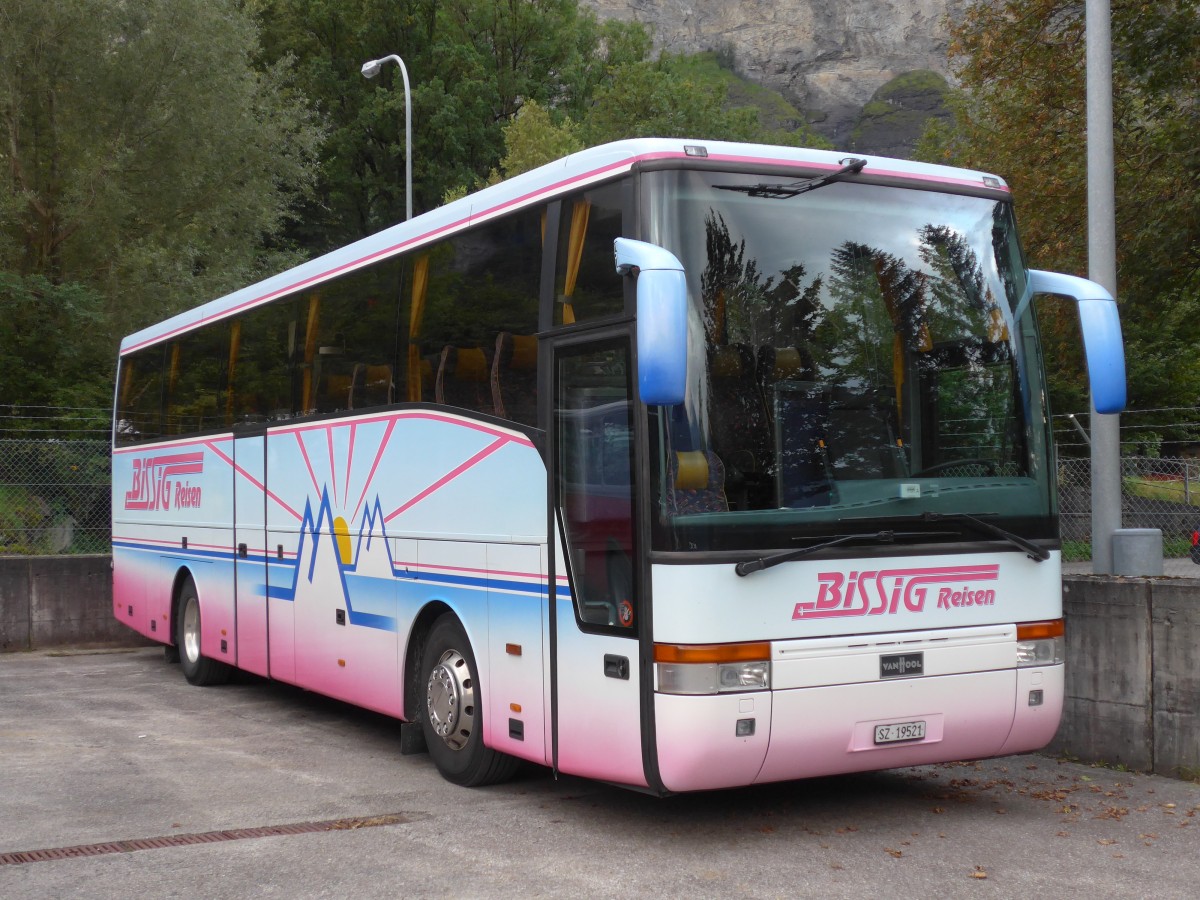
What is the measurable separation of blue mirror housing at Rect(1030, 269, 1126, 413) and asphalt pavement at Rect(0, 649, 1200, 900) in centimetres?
221

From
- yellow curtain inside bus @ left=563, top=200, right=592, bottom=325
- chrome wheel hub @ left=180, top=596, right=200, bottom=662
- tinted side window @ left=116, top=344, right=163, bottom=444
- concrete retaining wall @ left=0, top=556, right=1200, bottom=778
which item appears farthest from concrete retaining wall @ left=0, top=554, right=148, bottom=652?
concrete retaining wall @ left=0, top=556, right=1200, bottom=778

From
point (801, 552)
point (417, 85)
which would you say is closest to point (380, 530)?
point (801, 552)

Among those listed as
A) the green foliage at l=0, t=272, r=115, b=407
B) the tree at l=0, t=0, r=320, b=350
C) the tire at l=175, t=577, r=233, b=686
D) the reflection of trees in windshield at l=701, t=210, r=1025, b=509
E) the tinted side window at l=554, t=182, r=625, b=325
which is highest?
the tree at l=0, t=0, r=320, b=350

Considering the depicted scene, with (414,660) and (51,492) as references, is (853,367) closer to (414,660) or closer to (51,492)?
(414,660)

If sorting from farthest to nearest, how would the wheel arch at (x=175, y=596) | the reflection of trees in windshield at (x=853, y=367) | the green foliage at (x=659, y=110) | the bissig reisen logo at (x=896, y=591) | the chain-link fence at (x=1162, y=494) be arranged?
1. the green foliage at (x=659, y=110)
2. the chain-link fence at (x=1162, y=494)
3. the wheel arch at (x=175, y=596)
4. the bissig reisen logo at (x=896, y=591)
5. the reflection of trees in windshield at (x=853, y=367)

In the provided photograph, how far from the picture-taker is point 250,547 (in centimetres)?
1227

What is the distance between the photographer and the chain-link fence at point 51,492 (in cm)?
1741

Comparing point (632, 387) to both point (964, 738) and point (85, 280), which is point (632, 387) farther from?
point (85, 280)

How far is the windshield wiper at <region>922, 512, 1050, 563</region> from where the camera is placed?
7.25 m

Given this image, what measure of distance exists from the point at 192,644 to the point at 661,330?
9.32 metres

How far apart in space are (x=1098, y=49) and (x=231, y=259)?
71.0 ft

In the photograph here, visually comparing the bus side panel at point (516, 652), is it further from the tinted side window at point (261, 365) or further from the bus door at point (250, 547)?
the bus door at point (250, 547)

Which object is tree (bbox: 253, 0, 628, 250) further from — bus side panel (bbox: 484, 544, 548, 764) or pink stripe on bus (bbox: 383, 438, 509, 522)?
bus side panel (bbox: 484, 544, 548, 764)

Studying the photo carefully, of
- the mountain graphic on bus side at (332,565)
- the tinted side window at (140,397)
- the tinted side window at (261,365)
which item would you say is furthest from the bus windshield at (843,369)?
the tinted side window at (140,397)
